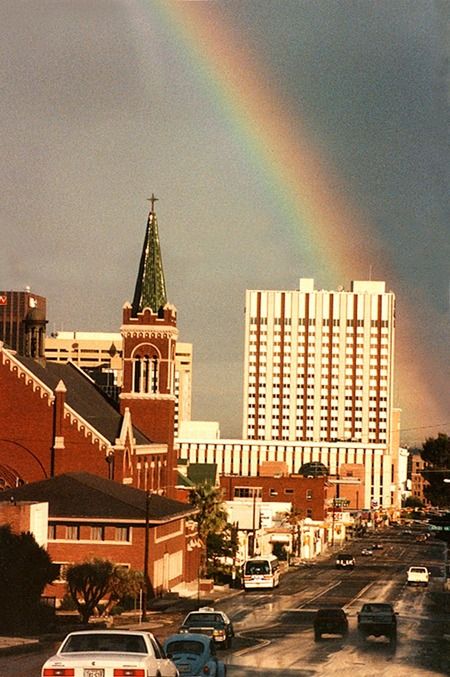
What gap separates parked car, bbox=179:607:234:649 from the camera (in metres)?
56.9

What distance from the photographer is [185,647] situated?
39906 millimetres

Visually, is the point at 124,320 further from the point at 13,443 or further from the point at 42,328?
the point at 13,443

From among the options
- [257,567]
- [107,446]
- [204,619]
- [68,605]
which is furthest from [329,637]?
[107,446]

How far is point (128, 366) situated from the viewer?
452 ft

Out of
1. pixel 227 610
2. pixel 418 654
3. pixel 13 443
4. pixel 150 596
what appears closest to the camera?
pixel 418 654

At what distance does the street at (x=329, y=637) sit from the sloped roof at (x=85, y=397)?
2006 centimetres

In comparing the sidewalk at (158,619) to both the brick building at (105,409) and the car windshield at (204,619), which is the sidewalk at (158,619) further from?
the brick building at (105,409)

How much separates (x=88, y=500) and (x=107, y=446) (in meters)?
20.2

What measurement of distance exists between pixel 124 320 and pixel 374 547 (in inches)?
2830

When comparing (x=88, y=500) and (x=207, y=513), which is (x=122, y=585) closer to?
(x=88, y=500)

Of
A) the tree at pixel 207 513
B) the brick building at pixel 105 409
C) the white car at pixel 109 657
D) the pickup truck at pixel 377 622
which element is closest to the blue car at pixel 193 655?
the white car at pixel 109 657

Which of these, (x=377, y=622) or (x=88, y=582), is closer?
(x=377, y=622)

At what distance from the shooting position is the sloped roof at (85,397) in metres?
122

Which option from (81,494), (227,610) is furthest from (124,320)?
(227,610)
